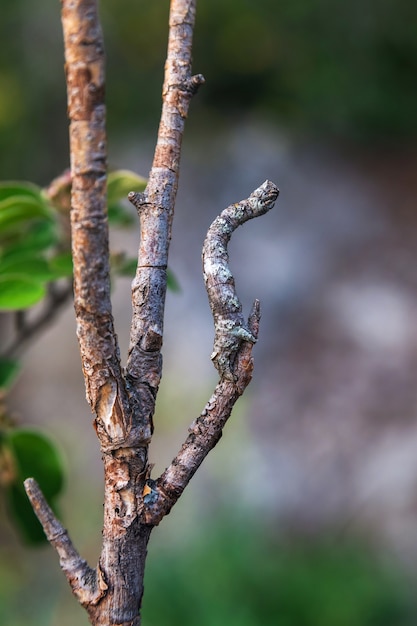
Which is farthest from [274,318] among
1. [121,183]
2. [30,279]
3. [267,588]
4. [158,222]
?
[158,222]

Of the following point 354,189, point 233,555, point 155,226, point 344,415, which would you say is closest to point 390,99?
point 354,189

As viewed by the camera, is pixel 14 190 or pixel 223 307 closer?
pixel 223 307

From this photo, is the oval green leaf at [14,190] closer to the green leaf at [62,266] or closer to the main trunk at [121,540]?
the green leaf at [62,266]

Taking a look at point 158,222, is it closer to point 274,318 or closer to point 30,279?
point 30,279

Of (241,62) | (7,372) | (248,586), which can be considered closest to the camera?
(7,372)

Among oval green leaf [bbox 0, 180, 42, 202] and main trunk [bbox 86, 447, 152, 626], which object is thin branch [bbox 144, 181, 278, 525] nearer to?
main trunk [bbox 86, 447, 152, 626]

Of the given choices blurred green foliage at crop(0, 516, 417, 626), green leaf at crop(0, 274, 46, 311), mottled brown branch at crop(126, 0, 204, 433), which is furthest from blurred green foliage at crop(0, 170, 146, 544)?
blurred green foliage at crop(0, 516, 417, 626)
